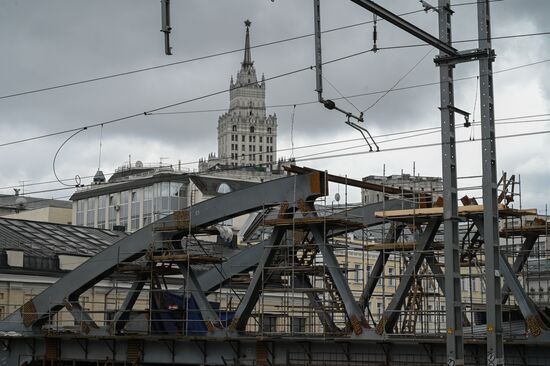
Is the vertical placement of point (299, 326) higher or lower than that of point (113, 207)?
lower

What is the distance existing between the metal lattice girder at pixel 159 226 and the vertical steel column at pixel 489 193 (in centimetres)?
957

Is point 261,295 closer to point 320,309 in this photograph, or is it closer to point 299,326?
point 320,309

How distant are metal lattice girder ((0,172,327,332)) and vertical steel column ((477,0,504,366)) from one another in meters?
9.57

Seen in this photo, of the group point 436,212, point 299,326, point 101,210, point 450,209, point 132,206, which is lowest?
point 299,326

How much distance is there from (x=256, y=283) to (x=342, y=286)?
128 inches

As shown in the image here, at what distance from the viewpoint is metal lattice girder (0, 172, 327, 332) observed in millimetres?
31562

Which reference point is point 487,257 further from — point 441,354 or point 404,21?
point 441,354

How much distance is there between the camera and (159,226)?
115ft

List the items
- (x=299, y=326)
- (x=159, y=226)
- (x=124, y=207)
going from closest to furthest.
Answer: (x=159, y=226) < (x=299, y=326) < (x=124, y=207)

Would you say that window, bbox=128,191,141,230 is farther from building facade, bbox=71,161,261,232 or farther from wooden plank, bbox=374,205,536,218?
wooden plank, bbox=374,205,536,218

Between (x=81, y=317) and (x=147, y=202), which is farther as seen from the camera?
(x=147, y=202)

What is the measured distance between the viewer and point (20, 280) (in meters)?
48.0

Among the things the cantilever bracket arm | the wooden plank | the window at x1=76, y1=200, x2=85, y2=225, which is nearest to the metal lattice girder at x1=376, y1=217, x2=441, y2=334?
the wooden plank

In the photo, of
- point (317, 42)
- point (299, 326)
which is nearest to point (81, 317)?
point (299, 326)
